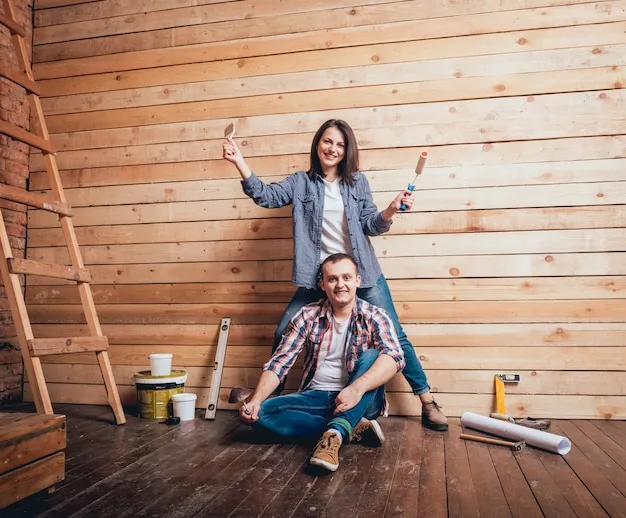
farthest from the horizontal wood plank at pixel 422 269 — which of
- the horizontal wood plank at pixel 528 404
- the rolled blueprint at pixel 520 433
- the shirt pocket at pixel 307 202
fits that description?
the rolled blueprint at pixel 520 433

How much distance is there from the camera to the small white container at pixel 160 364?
3061 mm

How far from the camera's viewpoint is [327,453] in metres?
2.04

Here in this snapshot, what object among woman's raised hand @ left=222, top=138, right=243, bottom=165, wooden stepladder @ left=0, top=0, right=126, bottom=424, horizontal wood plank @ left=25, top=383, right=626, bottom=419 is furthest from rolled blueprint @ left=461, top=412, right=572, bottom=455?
wooden stepladder @ left=0, top=0, right=126, bottom=424

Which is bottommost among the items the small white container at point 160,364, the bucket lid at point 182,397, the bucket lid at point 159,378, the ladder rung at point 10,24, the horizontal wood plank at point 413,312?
the bucket lid at point 182,397

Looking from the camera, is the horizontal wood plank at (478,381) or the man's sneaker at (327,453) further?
the horizontal wood plank at (478,381)

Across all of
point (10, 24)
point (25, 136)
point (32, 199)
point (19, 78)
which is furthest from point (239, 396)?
point (10, 24)

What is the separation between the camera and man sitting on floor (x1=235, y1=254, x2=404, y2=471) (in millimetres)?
2379

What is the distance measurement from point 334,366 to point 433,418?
1.89 ft

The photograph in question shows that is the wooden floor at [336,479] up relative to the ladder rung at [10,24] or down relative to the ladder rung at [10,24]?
down

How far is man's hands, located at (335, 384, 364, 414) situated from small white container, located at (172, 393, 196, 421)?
103cm

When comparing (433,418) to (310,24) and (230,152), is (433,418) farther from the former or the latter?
(310,24)

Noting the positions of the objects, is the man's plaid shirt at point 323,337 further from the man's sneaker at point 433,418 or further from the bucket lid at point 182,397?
the bucket lid at point 182,397

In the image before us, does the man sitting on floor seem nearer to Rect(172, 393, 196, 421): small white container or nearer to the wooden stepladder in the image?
Rect(172, 393, 196, 421): small white container

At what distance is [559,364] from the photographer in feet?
9.56
